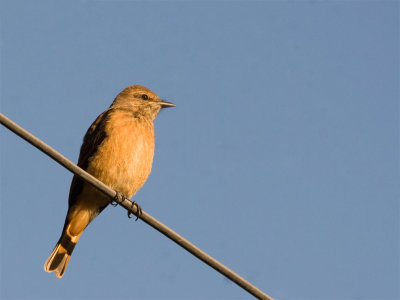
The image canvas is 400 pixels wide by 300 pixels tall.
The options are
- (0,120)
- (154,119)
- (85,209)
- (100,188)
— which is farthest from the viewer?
(154,119)

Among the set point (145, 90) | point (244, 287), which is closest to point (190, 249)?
point (244, 287)

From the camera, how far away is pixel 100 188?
4.13 metres

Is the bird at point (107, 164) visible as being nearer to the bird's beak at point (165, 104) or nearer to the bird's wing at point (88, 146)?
the bird's wing at point (88, 146)

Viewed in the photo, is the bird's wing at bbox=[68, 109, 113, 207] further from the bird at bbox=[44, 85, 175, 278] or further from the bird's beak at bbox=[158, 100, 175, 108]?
the bird's beak at bbox=[158, 100, 175, 108]

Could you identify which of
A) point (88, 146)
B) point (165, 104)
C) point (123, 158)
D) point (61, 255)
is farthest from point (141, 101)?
point (61, 255)

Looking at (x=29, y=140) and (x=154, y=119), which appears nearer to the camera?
(x=29, y=140)

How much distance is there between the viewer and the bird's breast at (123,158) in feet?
22.0

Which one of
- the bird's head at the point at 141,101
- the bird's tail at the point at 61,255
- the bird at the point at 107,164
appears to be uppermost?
the bird's head at the point at 141,101

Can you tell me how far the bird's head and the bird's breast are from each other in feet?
2.37

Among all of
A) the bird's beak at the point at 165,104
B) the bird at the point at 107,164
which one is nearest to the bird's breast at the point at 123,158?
the bird at the point at 107,164

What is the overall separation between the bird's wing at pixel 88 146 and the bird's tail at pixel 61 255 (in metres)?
0.50

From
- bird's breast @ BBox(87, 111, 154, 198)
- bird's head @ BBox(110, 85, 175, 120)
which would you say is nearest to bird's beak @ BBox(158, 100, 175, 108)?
bird's head @ BBox(110, 85, 175, 120)

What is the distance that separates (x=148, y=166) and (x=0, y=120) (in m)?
3.46

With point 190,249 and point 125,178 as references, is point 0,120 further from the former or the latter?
point 125,178
